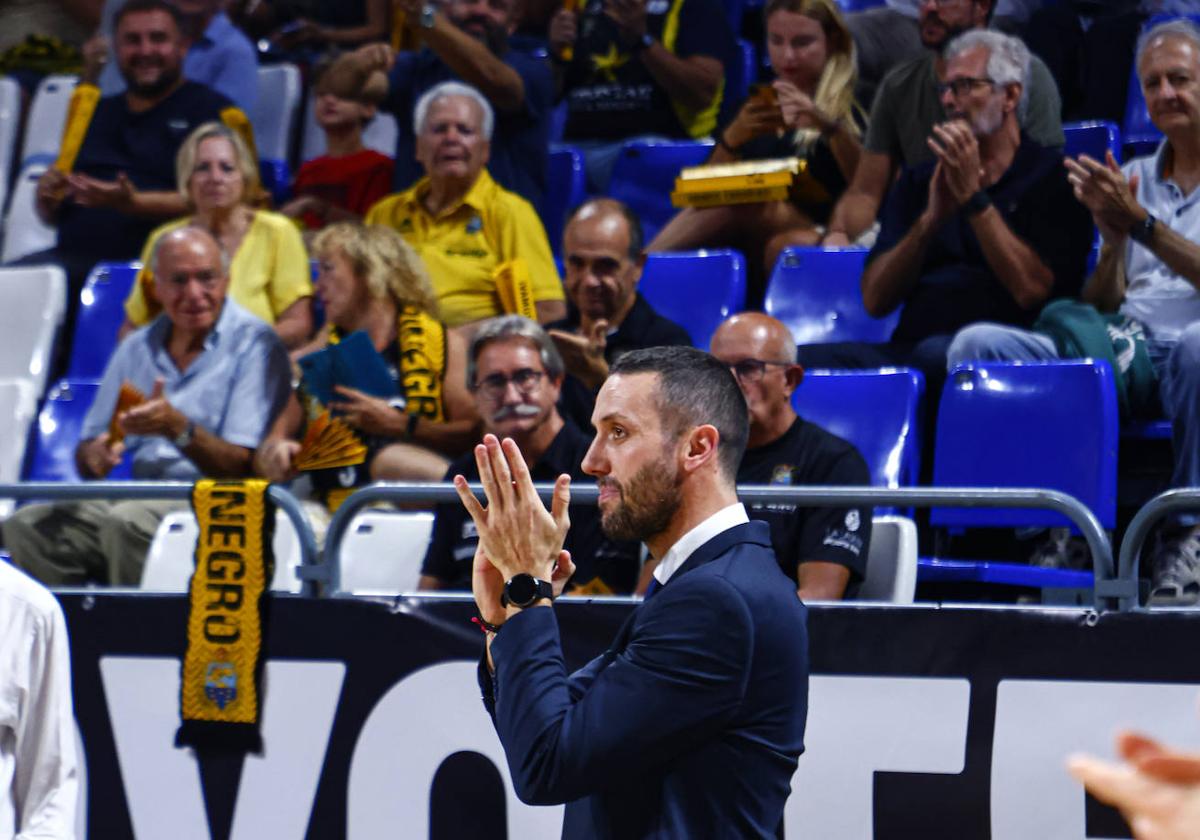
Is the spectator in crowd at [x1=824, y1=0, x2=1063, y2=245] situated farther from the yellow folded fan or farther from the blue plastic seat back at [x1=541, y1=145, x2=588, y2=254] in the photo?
the blue plastic seat back at [x1=541, y1=145, x2=588, y2=254]

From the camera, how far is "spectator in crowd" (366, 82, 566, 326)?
6.19m

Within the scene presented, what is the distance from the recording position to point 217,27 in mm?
7875

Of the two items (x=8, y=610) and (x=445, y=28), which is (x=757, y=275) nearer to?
(x=445, y=28)

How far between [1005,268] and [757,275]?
4.78 feet

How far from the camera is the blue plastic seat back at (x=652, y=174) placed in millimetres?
6801

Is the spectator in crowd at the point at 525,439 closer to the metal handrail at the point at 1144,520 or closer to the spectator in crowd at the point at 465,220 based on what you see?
the spectator in crowd at the point at 465,220

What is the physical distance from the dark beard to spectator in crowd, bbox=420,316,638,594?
189cm

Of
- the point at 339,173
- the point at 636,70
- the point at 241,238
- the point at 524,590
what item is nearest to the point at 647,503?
the point at 524,590

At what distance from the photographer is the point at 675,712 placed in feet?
7.62

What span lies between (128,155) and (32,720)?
15.7 ft

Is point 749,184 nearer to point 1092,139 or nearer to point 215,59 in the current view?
point 1092,139

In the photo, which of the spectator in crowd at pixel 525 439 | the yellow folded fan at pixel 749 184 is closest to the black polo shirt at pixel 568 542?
the spectator in crowd at pixel 525 439

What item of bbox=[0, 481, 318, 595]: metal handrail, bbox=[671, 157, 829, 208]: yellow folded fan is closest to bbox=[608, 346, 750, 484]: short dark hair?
bbox=[0, 481, 318, 595]: metal handrail

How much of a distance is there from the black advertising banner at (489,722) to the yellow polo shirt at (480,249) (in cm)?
222
